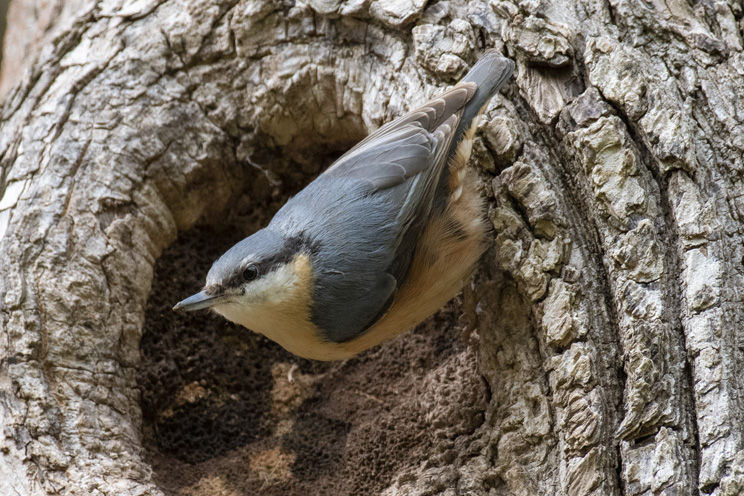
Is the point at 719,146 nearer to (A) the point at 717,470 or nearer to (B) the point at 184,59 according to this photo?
(A) the point at 717,470

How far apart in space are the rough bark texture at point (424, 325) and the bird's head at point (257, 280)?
62 cm

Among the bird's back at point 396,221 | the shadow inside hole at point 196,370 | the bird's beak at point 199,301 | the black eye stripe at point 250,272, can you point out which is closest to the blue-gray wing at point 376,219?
the bird's back at point 396,221

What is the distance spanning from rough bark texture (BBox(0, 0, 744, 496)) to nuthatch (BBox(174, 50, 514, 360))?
18 centimetres

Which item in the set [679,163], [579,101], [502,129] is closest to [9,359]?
[502,129]

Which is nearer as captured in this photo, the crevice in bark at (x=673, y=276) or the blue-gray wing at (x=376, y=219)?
the crevice in bark at (x=673, y=276)

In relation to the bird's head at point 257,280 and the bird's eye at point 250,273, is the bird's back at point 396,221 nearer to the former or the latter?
the bird's head at point 257,280

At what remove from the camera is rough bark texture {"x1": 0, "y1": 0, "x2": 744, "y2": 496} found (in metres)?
2.19

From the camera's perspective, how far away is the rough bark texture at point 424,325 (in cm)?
219

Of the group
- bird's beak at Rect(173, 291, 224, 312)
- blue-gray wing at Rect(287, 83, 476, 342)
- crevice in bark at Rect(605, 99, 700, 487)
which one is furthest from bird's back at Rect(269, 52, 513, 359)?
crevice in bark at Rect(605, 99, 700, 487)

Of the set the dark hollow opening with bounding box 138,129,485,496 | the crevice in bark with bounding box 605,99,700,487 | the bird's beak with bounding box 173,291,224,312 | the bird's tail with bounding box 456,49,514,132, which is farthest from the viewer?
the dark hollow opening with bounding box 138,129,485,496

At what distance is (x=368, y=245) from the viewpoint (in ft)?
8.23

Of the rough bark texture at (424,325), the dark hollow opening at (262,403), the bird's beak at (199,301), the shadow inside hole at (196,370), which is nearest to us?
the rough bark texture at (424,325)

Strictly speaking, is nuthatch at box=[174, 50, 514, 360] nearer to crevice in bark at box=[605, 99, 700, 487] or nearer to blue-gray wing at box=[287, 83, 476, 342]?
blue-gray wing at box=[287, 83, 476, 342]

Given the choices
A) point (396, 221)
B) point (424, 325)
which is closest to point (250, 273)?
point (396, 221)
